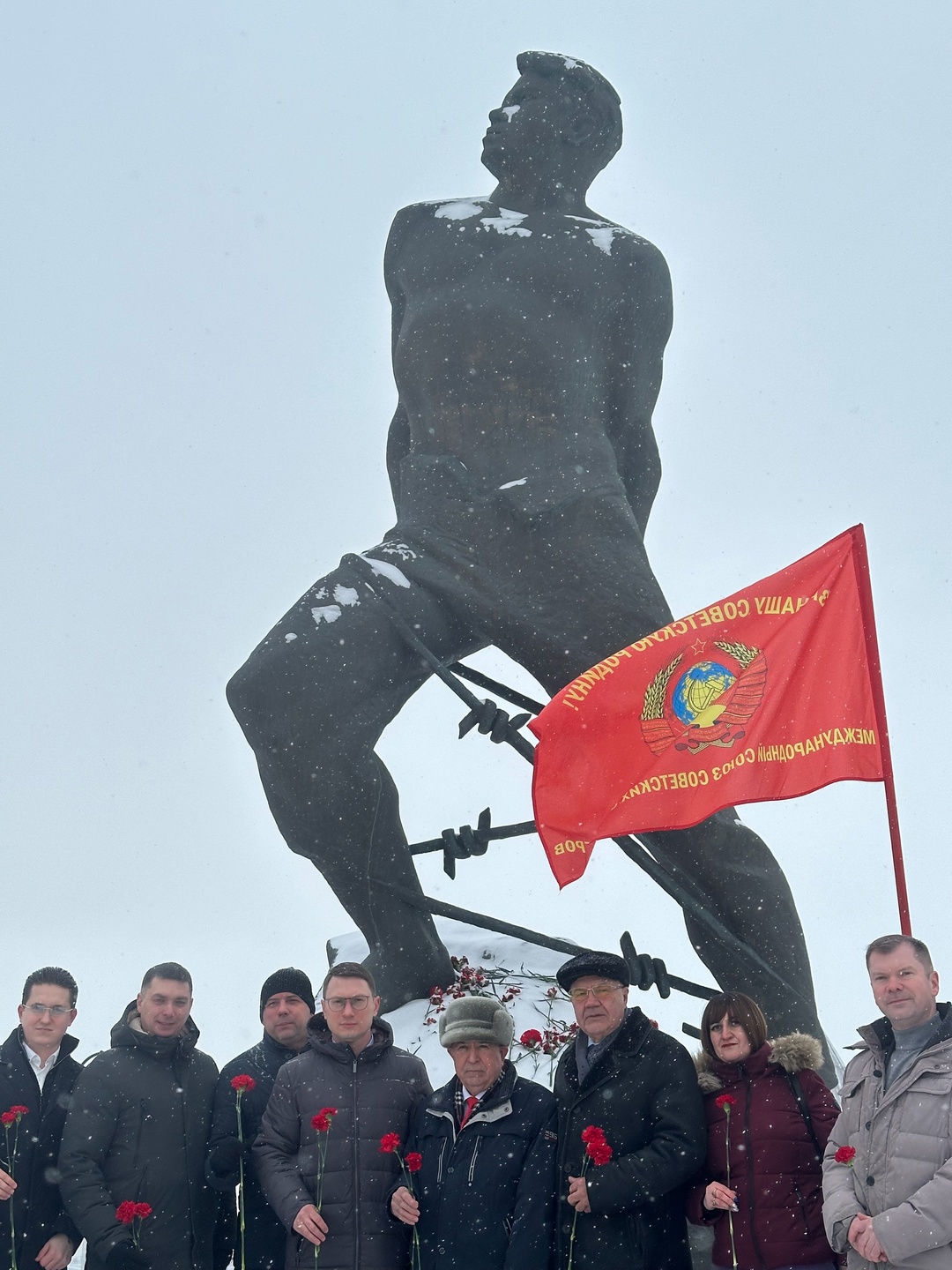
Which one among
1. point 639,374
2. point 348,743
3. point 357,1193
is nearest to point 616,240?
point 639,374

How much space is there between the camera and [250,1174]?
4.66m

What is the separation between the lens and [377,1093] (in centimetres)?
451

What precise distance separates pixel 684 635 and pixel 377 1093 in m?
2.19

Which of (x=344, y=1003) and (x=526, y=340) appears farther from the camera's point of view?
(x=526, y=340)

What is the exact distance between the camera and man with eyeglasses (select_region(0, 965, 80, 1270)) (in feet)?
15.3

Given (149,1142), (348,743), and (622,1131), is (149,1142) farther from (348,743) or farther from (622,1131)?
(348,743)

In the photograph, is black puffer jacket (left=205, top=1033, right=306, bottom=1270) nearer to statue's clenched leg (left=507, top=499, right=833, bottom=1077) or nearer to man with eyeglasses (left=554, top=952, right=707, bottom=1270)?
man with eyeglasses (left=554, top=952, right=707, bottom=1270)

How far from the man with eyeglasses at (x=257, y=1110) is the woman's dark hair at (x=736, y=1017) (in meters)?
1.33

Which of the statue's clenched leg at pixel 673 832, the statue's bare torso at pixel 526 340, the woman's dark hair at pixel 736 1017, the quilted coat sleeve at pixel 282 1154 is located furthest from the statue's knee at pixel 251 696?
the woman's dark hair at pixel 736 1017

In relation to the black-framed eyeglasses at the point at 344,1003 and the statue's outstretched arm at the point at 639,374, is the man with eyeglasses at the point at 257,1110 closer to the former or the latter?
the black-framed eyeglasses at the point at 344,1003

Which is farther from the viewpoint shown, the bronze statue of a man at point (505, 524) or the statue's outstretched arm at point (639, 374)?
the statue's outstretched arm at point (639, 374)

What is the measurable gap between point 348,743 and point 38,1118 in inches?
95.1

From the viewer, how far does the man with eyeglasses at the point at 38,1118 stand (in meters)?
4.65

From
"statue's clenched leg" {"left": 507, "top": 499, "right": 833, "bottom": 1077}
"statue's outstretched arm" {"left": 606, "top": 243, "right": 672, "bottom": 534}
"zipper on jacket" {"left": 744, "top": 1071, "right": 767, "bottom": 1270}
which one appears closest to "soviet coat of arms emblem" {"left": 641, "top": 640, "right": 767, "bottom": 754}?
"statue's clenched leg" {"left": 507, "top": 499, "right": 833, "bottom": 1077}
